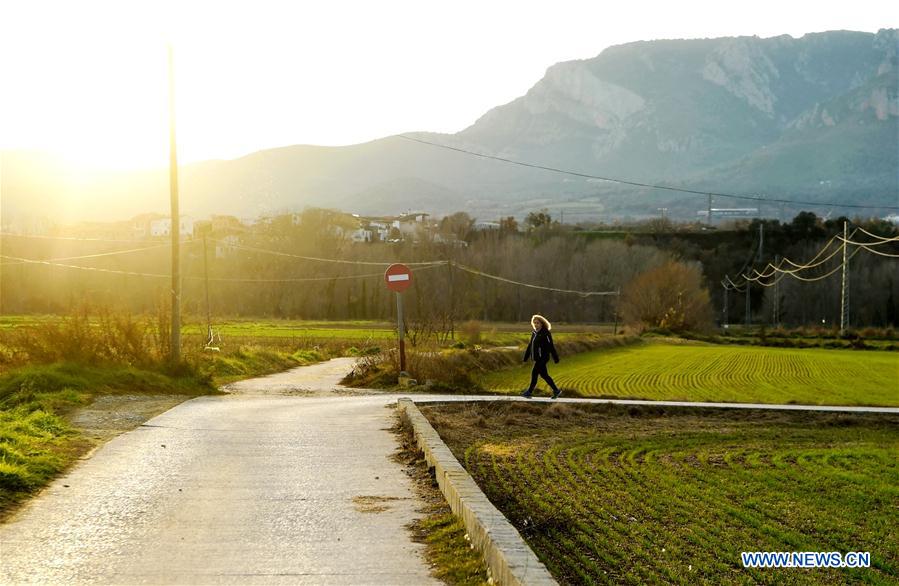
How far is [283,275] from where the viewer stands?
118 meters

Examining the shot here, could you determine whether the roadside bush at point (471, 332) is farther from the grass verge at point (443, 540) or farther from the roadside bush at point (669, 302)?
the grass verge at point (443, 540)

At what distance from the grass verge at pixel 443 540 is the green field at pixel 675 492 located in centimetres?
57

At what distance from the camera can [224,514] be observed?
339 inches

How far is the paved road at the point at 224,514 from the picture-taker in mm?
6777

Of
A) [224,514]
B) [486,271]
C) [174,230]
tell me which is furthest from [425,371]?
[486,271]

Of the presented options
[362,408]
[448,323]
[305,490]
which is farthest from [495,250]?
[305,490]

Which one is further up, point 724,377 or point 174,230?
point 174,230

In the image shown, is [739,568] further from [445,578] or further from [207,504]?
[207,504]

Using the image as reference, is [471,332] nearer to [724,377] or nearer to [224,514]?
[724,377]

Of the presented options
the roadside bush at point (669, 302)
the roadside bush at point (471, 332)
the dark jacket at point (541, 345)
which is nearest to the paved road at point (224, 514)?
the dark jacket at point (541, 345)

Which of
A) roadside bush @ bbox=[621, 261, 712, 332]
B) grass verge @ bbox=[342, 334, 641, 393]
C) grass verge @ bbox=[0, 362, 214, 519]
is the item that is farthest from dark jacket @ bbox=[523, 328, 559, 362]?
roadside bush @ bbox=[621, 261, 712, 332]

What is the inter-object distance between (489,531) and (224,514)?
2.94m

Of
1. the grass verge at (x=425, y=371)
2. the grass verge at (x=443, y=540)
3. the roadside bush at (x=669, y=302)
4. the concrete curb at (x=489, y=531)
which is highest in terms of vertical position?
the concrete curb at (x=489, y=531)

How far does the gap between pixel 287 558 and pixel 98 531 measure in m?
1.83
